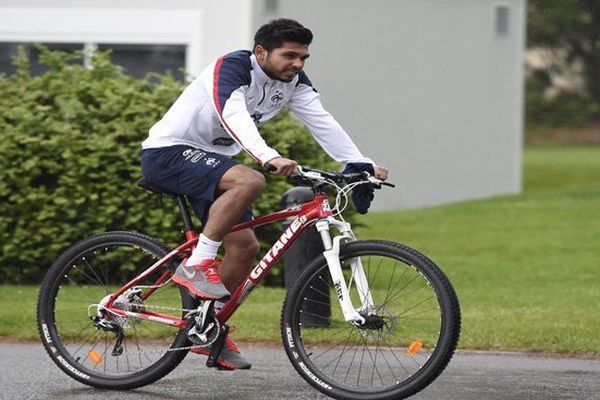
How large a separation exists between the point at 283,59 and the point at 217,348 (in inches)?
53.5

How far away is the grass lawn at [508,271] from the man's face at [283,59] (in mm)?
2755

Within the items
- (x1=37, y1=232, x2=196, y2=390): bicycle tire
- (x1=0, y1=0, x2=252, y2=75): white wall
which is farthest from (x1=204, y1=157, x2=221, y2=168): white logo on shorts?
(x1=0, y1=0, x2=252, y2=75): white wall

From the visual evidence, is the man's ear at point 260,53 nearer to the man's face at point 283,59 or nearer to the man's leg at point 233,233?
the man's face at point 283,59

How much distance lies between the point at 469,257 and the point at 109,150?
4.83 metres

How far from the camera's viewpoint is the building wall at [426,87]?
19734mm

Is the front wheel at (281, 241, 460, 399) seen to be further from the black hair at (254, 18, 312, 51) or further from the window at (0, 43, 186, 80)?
the window at (0, 43, 186, 80)

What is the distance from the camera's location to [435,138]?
20828mm

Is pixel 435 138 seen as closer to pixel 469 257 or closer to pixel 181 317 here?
pixel 469 257

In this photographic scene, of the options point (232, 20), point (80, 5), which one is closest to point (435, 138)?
point (232, 20)

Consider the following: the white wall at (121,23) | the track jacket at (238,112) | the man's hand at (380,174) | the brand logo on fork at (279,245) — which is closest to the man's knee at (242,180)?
the track jacket at (238,112)

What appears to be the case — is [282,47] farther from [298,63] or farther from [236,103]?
[236,103]

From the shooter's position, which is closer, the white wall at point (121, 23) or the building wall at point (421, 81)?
the white wall at point (121, 23)

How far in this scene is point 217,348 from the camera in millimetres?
7008

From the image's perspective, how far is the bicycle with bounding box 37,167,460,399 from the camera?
258 inches
